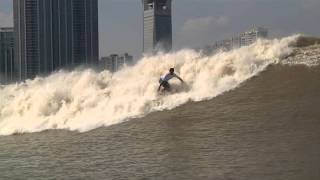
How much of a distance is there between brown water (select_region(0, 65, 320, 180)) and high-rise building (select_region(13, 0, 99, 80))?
4691 centimetres

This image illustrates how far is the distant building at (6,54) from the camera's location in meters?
69.1

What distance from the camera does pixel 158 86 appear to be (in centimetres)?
2091

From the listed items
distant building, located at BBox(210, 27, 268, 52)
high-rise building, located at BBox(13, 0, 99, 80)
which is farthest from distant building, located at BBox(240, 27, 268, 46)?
high-rise building, located at BBox(13, 0, 99, 80)

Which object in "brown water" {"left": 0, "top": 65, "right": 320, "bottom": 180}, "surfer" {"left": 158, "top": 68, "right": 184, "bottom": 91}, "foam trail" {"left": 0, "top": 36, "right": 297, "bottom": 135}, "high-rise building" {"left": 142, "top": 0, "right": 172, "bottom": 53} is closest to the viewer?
"brown water" {"left": 0, "top": 65, "right": 320, "bottom": 180}

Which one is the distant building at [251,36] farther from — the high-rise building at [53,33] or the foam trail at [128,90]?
the high-rise building at [53,33]

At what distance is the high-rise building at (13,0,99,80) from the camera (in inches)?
2687

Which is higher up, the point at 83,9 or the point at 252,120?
the point at 83,9

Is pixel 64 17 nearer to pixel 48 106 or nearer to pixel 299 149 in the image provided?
pixel 48 106

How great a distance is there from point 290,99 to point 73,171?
759cm

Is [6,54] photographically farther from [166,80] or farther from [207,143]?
[207,143]

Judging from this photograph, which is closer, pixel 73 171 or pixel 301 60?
pixel 73 171

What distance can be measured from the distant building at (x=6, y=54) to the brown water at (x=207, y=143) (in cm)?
5022

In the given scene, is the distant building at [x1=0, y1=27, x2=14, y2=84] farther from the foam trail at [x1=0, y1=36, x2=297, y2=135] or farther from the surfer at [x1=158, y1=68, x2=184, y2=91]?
the surfer at [x1=158, y1=68, x2=184, y2=91]

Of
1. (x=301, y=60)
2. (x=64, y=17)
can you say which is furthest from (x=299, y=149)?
(x=64, y=17)
